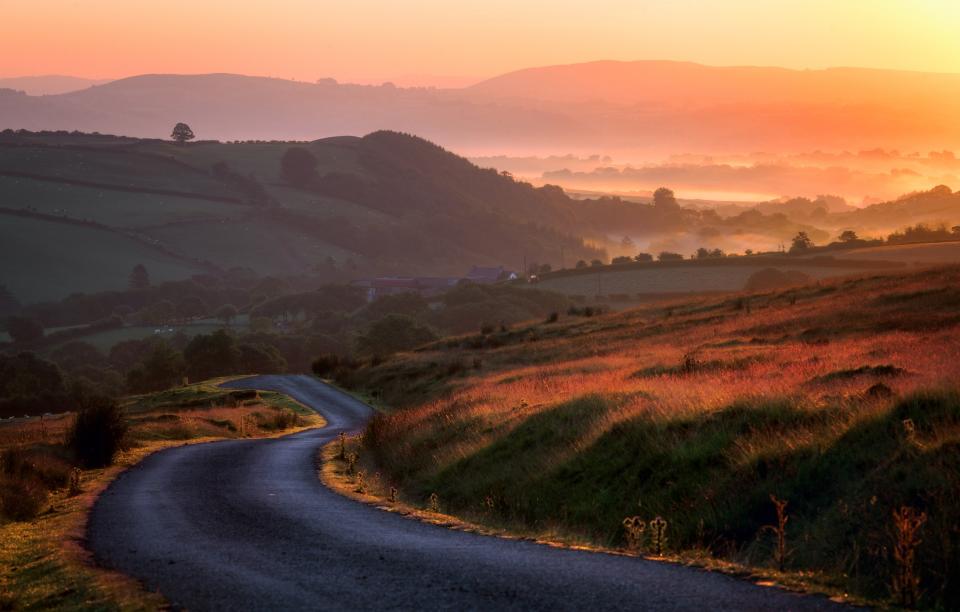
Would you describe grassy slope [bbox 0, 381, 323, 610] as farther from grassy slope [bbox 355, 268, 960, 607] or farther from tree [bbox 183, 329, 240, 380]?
tree [bbox 183, 329, 240, 380]

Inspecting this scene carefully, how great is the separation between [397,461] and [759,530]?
15.6m

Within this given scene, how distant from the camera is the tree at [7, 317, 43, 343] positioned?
15212 cm

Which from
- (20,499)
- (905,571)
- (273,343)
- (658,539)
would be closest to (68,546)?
(20,499)

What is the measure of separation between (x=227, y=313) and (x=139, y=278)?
2385 centimetres

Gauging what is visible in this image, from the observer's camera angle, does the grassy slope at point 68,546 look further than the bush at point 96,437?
No

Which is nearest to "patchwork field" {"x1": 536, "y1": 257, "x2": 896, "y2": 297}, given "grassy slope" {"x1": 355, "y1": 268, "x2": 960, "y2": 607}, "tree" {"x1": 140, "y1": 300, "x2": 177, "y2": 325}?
"tree" {"x1": 140, "y1": 300, "x2": 177, "y2": 325}

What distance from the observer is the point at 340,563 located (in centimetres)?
1338

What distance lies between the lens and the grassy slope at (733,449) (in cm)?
1330

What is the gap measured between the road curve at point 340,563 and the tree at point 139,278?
174477 millimetres

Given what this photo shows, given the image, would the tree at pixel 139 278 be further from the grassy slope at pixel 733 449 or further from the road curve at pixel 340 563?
the road curve at pixel 340 563

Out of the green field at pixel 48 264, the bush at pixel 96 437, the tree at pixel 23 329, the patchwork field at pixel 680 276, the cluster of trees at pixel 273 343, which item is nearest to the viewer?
the bush at pixel 96 437

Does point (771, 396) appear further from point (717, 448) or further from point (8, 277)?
point (8, 277)

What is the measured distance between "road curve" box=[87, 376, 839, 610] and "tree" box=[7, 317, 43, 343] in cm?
14205

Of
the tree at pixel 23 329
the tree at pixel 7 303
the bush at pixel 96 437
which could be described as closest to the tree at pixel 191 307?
the tree at pixel 7 303
